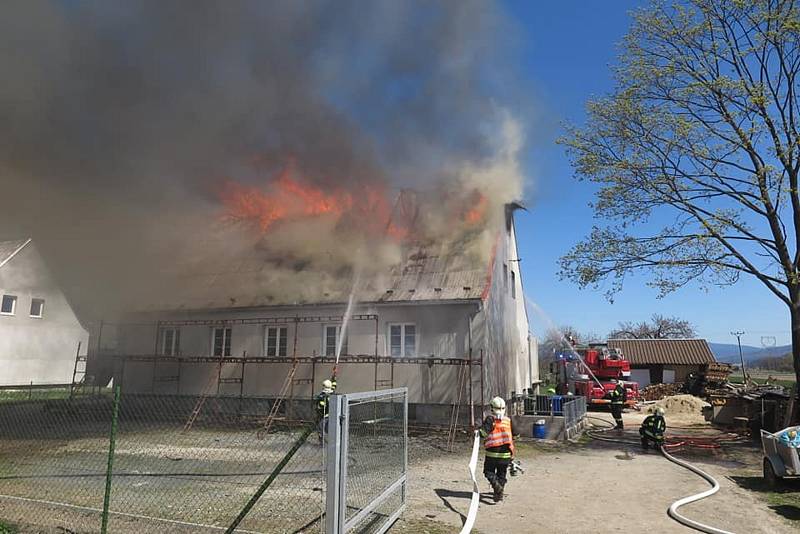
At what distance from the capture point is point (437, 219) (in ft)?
61.5

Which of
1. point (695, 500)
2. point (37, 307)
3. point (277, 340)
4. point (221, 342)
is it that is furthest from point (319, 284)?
point (37, 307)

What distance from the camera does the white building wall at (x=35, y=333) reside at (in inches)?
963

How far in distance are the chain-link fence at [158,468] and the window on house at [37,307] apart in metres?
7.49

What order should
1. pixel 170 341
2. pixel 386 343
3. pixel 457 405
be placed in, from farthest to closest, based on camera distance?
pixel 170 341 → pixel 386 343 → pixel 457 405

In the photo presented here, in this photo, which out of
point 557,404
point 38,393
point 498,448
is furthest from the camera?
point 38,393

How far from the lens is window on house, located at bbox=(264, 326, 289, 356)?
62.5ft

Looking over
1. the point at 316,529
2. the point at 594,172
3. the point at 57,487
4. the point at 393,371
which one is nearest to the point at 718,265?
the point at 594,172

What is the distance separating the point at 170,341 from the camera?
21.9 m

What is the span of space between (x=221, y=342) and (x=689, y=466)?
16442 mm

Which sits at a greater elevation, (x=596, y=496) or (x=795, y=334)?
(x=795, y=334)

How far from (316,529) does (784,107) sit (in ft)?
54.0

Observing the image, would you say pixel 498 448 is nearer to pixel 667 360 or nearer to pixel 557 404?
pixel 557 404

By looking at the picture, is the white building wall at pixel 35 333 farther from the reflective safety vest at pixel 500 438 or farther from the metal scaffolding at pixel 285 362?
the reflective safety vest at pixel 500 438

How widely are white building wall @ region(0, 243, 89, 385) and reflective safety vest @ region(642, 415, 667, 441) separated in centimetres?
2416
